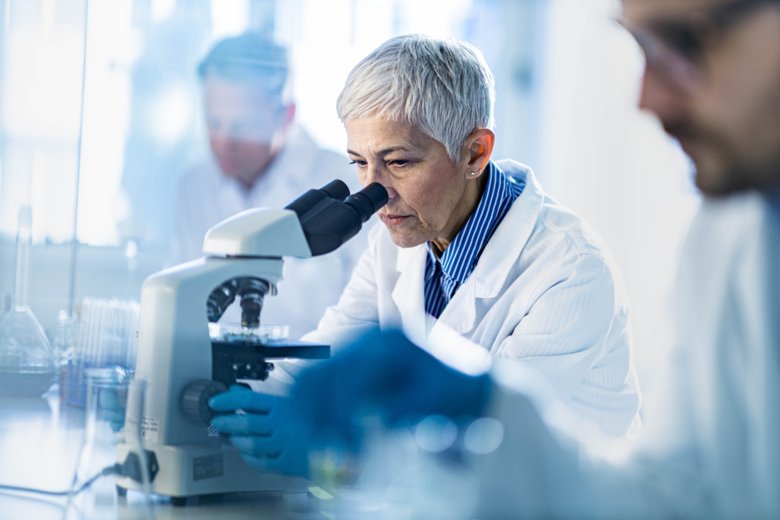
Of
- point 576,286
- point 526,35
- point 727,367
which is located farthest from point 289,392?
point 526,35

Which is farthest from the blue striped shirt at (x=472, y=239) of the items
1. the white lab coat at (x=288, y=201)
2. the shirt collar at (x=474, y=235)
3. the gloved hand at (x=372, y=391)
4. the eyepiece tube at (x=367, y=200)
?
the gloved hand at (x=372, y=391)

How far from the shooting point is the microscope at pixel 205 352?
1.04 metres

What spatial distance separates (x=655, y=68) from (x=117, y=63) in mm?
2229

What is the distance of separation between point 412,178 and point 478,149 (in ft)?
0.53

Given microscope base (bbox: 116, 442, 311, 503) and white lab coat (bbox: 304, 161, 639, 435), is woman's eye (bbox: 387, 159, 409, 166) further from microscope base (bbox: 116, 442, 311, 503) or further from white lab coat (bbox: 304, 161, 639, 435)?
microscope base (bbox: 116, 442, 311, 503)

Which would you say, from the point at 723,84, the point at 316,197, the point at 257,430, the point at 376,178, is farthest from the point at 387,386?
the point at 376,178

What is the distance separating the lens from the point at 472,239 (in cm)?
173

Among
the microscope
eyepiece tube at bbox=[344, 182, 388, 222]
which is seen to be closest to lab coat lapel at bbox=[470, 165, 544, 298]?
eyepiece tube at bbox=[344, 182, 388, 222]

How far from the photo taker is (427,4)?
418 centimetres

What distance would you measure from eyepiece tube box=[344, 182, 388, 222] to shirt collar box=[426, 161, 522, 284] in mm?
346

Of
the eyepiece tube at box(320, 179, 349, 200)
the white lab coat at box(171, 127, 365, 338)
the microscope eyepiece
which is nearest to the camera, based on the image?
the microscope eyepiece

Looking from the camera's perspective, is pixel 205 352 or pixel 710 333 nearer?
pixel 710 333

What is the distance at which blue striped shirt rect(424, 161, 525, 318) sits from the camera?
173cm

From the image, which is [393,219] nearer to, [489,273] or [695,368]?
Result: [489,273]
